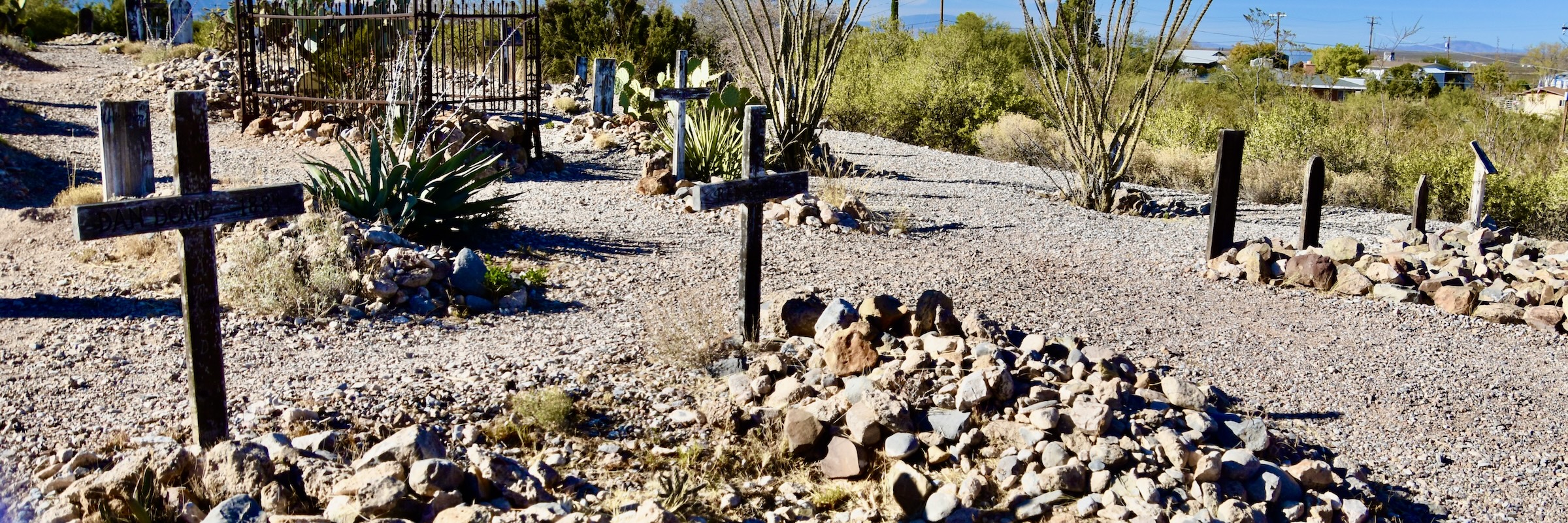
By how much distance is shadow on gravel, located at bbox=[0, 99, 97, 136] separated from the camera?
12.8 meters

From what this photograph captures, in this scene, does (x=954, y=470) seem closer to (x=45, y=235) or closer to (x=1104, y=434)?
(x=1104, y=434)

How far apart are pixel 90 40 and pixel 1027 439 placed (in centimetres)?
2653

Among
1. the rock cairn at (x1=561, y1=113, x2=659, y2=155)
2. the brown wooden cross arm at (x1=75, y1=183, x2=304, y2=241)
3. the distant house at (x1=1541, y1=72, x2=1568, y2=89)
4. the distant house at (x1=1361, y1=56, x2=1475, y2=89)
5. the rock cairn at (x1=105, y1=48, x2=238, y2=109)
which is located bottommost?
the brown wooden cross arm at (x1=75, y1=183, x2=304, y2=241)

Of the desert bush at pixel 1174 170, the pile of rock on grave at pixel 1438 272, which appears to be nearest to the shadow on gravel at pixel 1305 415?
the pile of rock on grave at pixel 1438 272

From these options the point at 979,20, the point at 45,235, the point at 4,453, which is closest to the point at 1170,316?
the point at 4,453

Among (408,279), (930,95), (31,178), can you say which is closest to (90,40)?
(31,178)

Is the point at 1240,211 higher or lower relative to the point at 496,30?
lower

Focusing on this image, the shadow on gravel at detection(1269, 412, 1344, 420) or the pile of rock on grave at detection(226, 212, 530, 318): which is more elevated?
the pile of rock on grave at detection(226, 212, 530, 318)

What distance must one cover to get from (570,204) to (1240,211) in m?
6.26

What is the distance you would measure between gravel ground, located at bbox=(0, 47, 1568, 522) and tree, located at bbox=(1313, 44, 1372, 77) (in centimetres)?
3520

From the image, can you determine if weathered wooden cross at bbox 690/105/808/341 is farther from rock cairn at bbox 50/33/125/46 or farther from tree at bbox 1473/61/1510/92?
tree at bbox 1473/61/1510/92

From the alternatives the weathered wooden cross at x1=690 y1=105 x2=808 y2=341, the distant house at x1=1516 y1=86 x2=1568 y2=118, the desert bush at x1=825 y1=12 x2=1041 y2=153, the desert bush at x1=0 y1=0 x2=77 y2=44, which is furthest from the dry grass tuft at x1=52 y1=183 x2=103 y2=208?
the distant house at x1=1516 y1=86 x2=1568 y2=118

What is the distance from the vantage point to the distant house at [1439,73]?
115ft

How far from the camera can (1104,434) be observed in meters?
4.12
